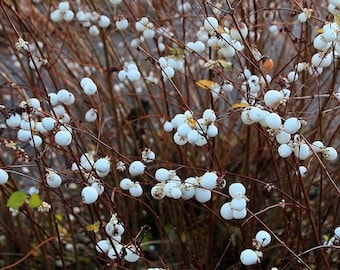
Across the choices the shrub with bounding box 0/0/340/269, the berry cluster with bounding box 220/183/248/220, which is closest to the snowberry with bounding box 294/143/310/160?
the shrub with bounding box 0/0/340/269


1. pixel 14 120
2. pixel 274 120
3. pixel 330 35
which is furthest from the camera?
pixel 14 120

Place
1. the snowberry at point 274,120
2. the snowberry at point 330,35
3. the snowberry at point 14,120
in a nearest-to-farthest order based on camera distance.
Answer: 1. the snowberry at point 274,120
2. the snowberry at point 330,35
3. the snowberry at point 14,120

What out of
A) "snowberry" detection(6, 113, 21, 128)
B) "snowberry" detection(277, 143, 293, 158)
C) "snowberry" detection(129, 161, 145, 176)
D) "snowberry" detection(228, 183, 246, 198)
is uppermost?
"snowberry" detection(6, 113, 21, 128)

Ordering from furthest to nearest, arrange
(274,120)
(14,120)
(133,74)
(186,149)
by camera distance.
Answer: (186,149) → (133,74) → (14,120) → (274,120)

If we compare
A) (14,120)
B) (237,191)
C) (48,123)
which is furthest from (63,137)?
(237,191)

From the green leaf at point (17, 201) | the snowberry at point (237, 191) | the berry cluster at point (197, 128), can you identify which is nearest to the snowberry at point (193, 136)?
the berry cluster at point (197, 128)

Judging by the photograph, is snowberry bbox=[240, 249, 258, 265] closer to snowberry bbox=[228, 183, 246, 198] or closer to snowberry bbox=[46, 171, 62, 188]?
snowberry bbox=[228, 183, 246, 198]

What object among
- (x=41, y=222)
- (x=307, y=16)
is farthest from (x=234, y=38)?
(x=41, y=222)

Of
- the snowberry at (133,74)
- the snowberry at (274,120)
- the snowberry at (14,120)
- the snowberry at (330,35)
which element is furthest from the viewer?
the snowberry at (133,74)

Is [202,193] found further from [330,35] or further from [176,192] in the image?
[330,35]

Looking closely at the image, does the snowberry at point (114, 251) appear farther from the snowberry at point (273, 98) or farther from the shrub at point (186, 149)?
the snowberry at point (273, 98)

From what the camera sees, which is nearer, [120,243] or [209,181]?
[209,181]
